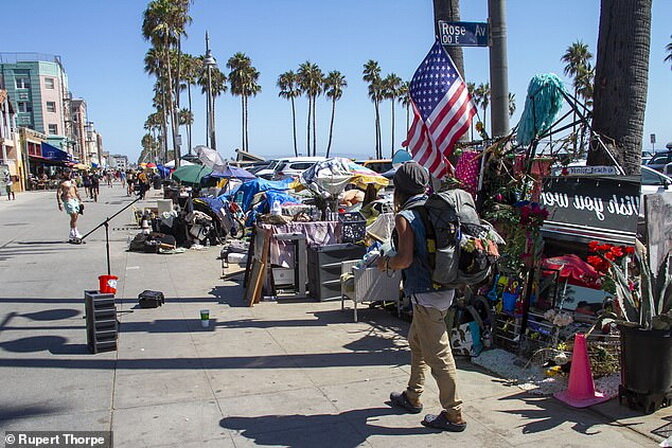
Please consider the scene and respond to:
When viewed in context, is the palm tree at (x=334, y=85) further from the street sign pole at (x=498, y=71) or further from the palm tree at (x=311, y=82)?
the street sign pole at (x=498, y=71)

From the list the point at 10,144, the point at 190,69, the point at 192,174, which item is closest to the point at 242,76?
the point at 190,69

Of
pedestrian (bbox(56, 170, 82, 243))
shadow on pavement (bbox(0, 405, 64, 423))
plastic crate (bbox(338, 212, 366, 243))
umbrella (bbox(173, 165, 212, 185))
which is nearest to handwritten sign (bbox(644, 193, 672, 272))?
plastic crate (bbox(338, 212, 366, 243))

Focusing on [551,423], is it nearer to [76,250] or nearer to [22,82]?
[76,250]

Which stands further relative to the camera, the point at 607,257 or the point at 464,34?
the point at 464,34

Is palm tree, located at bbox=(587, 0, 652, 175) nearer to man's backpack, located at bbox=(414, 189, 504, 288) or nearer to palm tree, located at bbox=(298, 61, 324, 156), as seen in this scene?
man's backpack, located at bbox=(414, 189, 504, 288)

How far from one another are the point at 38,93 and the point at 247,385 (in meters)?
82.0

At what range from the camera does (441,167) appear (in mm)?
7156

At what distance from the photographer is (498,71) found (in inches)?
286

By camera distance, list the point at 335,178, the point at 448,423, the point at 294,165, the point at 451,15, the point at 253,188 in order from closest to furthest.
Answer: the point at 448,423, the point at 451,15, the point at 335,178, the point at 253,188, the point at 294,165

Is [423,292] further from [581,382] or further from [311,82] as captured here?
[311,82]

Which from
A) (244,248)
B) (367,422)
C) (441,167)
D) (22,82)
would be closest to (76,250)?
(244,248)

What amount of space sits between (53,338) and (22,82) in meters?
80.6

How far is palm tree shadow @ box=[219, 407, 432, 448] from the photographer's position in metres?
4.04

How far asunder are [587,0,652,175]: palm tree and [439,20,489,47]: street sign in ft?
4.63
